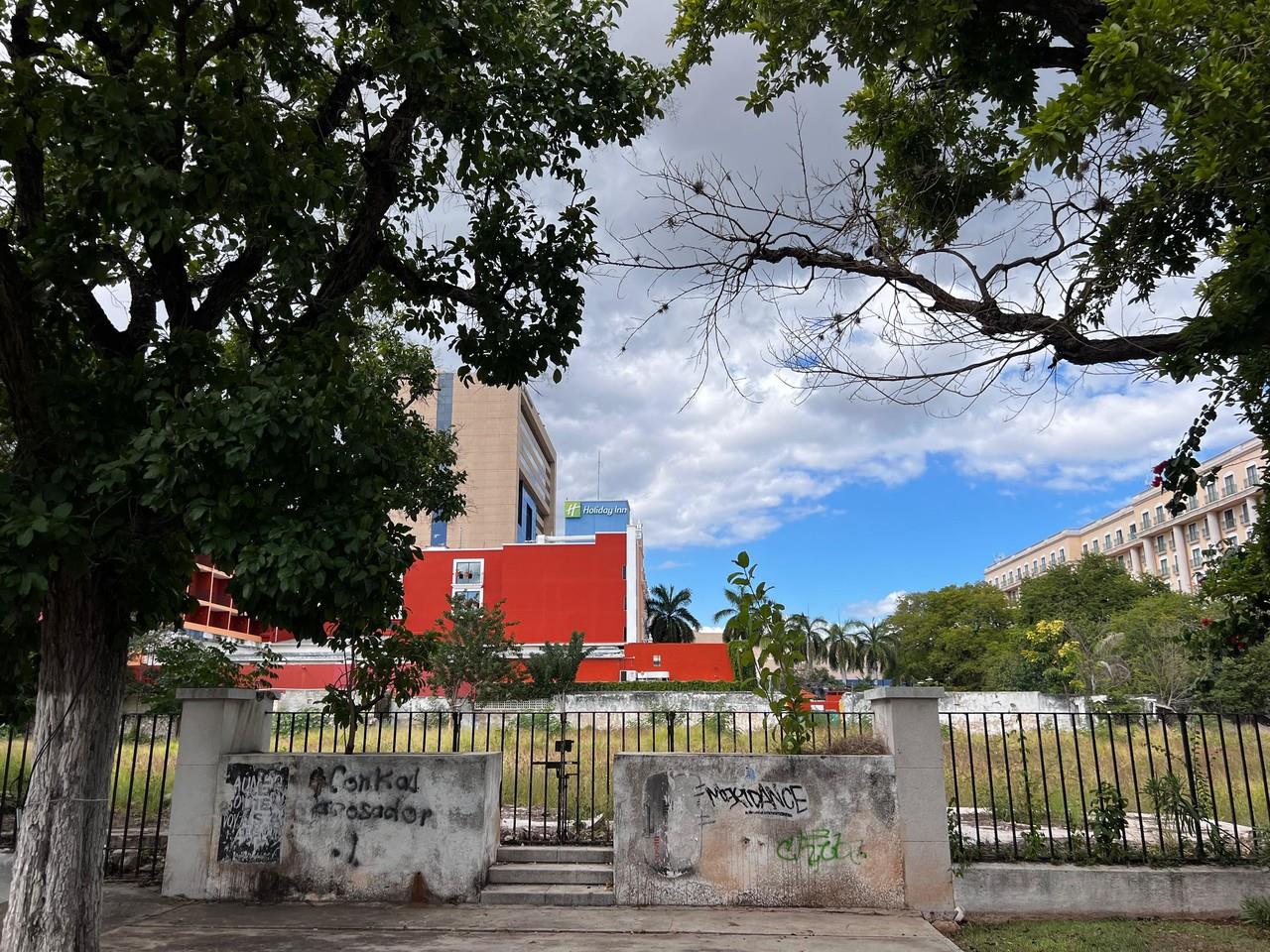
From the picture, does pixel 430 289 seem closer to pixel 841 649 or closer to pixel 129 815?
pixel 129 815

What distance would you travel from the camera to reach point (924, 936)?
6.70 m

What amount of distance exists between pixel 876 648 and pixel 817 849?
6853 centimetres

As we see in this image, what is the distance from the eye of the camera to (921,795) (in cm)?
762

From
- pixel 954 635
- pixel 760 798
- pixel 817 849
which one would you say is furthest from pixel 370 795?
pixel 954 635

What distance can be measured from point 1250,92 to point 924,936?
615cm

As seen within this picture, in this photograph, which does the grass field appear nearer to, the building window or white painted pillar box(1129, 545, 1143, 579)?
the building window

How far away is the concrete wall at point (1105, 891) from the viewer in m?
7.18

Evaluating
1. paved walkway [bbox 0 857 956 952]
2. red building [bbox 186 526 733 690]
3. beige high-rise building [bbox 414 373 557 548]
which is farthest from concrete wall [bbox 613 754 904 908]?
beige high-rise building [bbox 414 373 557 548]

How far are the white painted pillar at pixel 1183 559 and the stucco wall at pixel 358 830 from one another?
251 feet

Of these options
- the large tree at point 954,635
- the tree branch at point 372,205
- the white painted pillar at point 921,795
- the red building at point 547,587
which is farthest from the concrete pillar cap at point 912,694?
the large tree at point 954,635

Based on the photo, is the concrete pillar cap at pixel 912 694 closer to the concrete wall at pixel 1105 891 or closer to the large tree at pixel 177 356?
the concrete wall at pixel 1105 891

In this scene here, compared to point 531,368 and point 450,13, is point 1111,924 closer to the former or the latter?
point 531,368

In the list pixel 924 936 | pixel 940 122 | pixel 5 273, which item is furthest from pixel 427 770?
pixel 940 122

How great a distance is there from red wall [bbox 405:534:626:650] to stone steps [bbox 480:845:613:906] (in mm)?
34744
